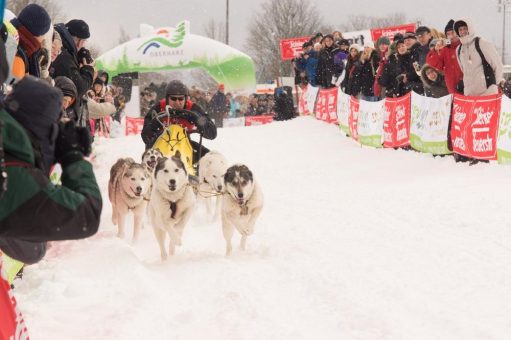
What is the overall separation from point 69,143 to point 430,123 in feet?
26.6

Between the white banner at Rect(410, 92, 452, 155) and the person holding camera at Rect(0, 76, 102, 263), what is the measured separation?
7.67 metres

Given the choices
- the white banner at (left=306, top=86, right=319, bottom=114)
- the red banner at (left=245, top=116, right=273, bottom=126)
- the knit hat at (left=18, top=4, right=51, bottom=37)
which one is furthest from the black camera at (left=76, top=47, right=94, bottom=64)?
the red banner at (left=245, top=116, right=273, bottom=126)

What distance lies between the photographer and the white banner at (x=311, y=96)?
1677 cm

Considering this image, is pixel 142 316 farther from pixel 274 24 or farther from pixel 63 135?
pixel 274 24

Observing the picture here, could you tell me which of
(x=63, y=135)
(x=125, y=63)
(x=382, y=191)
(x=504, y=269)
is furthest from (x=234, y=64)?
(x=63, y=135)

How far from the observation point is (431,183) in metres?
7.50

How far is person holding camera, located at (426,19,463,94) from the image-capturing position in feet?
27.9

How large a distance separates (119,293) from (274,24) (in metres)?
38.7

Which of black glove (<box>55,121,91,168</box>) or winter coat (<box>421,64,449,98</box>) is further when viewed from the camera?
winter coat (<box>421,64,449,98</box>)

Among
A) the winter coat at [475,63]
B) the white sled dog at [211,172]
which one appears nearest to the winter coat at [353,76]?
the winter coat at [475,63]

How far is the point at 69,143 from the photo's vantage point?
5.52 feet

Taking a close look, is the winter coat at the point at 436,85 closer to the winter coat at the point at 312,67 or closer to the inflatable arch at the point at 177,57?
the winter coat at the point at 312,67

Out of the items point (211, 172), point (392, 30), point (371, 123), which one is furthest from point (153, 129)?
point (392, 30)

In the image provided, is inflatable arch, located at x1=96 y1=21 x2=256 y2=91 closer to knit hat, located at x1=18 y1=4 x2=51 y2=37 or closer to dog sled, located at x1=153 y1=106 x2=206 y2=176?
dog sled, located at x1=153 y1=106 x2=206 y2=176
